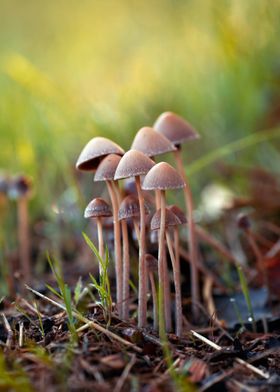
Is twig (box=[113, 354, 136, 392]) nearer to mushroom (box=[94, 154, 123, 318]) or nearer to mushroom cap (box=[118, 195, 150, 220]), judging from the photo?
mushroom (box=[94, 154, 123, 318])

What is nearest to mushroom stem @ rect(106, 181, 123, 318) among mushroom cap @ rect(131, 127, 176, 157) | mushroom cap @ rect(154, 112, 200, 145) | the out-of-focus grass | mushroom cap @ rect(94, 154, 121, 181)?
mushroom cap @ rect(94, 154, 121, 181)

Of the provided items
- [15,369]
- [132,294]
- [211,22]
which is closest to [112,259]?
[132,294]

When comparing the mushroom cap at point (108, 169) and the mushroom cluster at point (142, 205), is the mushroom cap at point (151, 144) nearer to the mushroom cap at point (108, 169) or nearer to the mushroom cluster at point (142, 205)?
the mushroom cluster at point (142, 205)

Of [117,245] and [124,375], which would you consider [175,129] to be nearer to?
[117,245]

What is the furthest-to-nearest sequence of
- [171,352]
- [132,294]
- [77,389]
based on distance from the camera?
[132,294] < [171,352] < [77,389]

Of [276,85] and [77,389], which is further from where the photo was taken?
[276,85]

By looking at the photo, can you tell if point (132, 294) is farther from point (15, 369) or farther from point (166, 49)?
point (166, 49)
